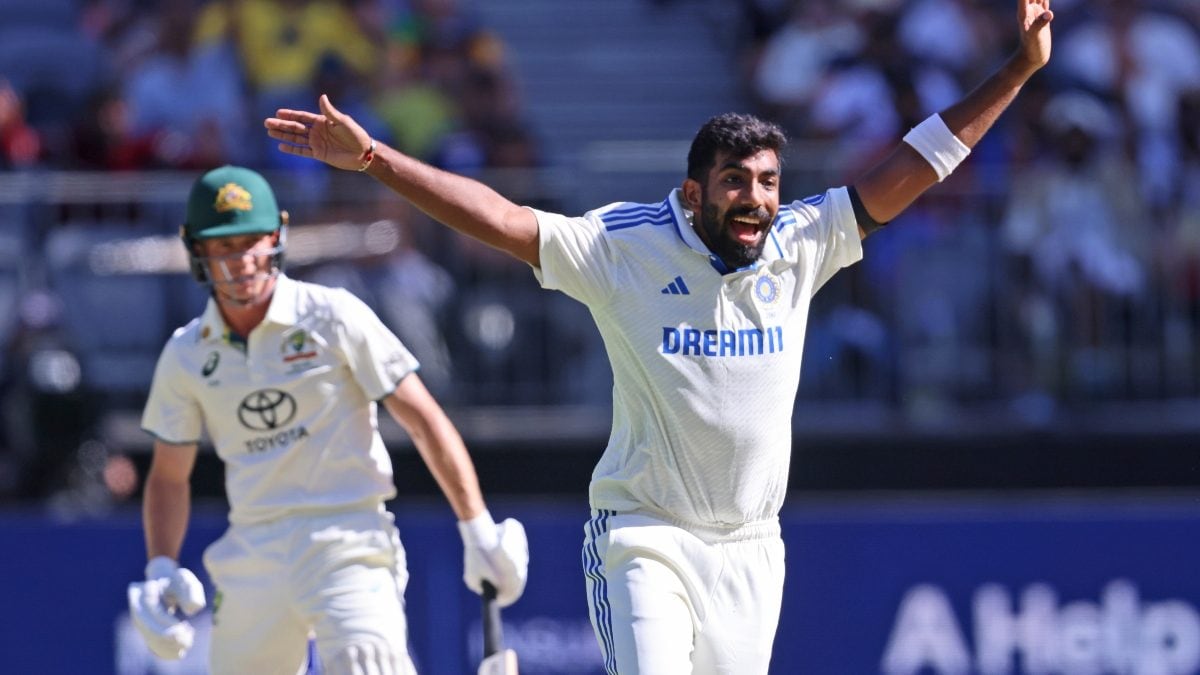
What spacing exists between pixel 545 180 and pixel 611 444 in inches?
202

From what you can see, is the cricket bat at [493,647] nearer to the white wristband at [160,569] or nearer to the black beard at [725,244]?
the white wristband at [160,569]

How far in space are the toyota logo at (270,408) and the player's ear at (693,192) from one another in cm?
163

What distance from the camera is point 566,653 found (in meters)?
9.87

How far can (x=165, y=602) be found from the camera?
22.6ft

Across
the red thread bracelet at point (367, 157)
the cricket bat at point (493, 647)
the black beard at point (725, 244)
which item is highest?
the red thread bracelet at point (367, 157)

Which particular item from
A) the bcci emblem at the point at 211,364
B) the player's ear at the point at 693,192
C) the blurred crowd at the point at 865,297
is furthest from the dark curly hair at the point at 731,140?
the blurred crowd at the point at 865,297

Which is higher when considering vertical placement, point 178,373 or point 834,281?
point 834,281

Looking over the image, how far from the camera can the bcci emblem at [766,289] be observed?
5.93 metres

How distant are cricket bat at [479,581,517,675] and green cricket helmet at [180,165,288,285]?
136 centimetres

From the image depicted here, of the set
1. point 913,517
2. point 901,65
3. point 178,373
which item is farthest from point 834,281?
point 178,373

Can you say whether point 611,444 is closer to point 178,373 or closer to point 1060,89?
point 178,373

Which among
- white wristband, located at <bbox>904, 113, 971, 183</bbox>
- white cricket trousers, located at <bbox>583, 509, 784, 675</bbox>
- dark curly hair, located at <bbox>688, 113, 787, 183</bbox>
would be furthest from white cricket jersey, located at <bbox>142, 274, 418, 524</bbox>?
white wristband, located at <bbox>904, 113, 971, 183</bbox>

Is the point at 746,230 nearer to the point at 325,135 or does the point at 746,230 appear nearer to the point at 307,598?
the point at 325,135

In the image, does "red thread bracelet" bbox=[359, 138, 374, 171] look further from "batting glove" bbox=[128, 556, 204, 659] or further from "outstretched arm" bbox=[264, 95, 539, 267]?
"batting glove" bbox=[128, 556, 204, 659]
